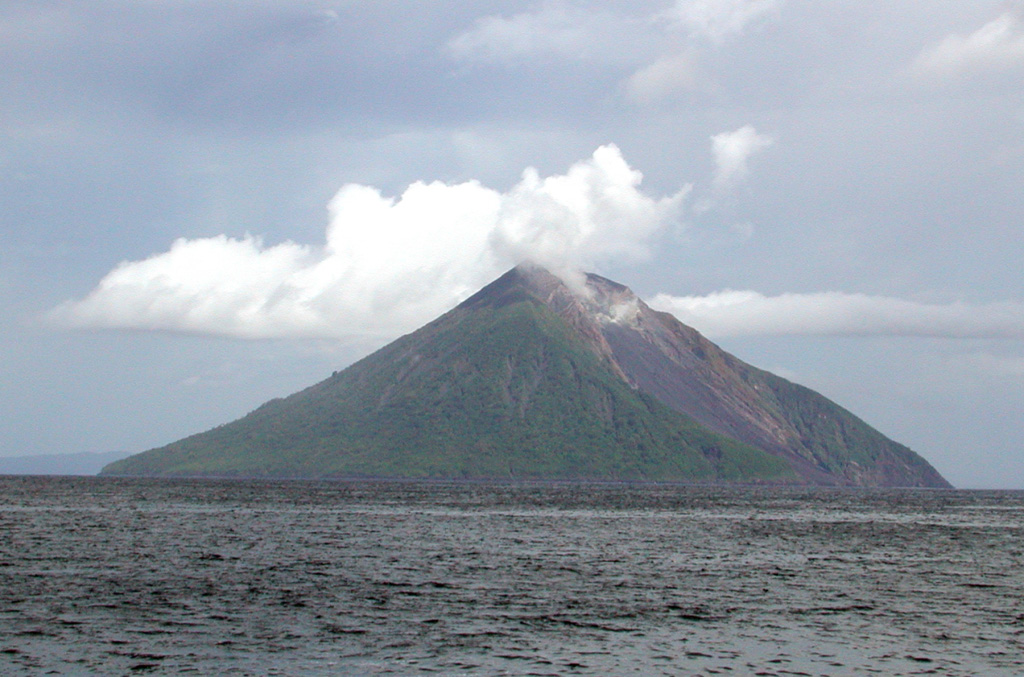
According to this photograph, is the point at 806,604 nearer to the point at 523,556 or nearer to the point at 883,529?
the point at 523,556

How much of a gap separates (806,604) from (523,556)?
2879cm

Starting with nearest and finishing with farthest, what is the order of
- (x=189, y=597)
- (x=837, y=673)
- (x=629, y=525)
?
(x=837, y=673)
(x=189, y=597)
(x=629, y=525)

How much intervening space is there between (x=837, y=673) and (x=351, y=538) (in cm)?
6505

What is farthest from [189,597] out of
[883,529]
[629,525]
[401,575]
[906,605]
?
[883,529]

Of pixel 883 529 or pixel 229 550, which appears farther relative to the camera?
pixel 883 529

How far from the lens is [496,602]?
57.8 meters

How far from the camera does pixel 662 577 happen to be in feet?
233

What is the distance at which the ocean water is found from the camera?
42594mm

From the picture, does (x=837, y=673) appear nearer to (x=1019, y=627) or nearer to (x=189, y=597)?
(x=1019, y=627)

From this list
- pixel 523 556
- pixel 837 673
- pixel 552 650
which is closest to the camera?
pixel 837 673

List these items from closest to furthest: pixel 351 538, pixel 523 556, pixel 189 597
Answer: pixel 189 597 < pixel 523 556 < pixel 351 538

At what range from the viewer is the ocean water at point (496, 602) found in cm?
4259

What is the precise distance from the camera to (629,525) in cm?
12912

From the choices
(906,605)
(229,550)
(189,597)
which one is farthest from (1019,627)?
(229,550)
